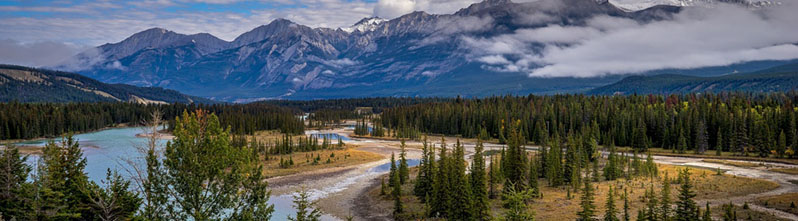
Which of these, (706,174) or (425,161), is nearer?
(425,161)

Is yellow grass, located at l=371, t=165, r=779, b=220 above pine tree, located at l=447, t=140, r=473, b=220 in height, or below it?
below

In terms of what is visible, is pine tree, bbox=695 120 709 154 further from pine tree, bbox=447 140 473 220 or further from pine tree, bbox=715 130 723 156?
pine tree, bbox=447 140 473 220

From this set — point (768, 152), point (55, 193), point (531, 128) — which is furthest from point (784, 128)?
point (55, 193)

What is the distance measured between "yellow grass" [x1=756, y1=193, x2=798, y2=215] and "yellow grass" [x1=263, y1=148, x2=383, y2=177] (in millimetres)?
61460

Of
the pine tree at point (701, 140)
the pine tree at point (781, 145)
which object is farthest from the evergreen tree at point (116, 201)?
the pine tree at point (781, 145)

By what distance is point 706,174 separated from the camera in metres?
72.5

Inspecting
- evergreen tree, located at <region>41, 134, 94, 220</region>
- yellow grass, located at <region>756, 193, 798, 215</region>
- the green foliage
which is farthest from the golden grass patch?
Result: evergreen tree, located at <region>41, 134, 94, 220</region>

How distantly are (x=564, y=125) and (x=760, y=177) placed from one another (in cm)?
6606

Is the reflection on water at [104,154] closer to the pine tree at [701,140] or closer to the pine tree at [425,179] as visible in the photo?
the pine tree at [425,179]

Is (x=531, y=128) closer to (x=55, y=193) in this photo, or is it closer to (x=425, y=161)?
(x=425, y=161)

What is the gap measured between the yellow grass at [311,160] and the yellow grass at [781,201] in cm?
6146

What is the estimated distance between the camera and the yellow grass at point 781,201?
1942 inches

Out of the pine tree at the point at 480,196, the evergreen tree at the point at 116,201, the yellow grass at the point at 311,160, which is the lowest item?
the yellow grass at the point at 311,160

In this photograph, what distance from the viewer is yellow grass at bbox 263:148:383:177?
83812 millimetres
